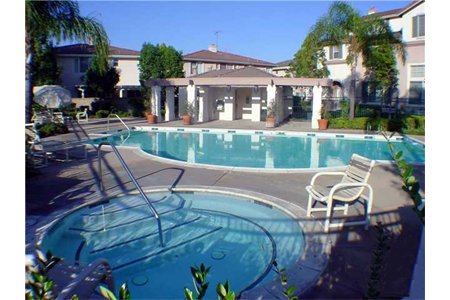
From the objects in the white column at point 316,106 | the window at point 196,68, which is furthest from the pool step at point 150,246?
the window at point 196,68

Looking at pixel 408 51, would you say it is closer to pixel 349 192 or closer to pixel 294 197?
pixel 294 197

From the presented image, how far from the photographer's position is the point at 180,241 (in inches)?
268

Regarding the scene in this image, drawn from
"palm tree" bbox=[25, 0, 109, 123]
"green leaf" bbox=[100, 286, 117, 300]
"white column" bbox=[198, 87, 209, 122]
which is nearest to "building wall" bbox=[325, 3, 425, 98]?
"white column" bbox=[198, 87, 209, 122]

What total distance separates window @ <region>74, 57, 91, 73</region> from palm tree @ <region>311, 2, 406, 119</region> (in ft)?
77.2

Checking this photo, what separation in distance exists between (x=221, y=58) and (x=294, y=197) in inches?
1479

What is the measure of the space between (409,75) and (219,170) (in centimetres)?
2095

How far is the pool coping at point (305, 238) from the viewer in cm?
457

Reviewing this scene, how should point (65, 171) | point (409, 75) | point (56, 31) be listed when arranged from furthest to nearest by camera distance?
point (409, 75) → point (56, 31) → point (65, 171)

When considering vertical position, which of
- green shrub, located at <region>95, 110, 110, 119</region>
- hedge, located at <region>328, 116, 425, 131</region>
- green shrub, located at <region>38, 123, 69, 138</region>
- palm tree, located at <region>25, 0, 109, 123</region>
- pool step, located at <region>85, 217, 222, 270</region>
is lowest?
pool step, located at <region>85, 217, 222, 270</region>

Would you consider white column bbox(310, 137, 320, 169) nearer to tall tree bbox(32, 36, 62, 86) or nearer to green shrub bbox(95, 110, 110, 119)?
green shrub bbox(95, 110, 110, 119)

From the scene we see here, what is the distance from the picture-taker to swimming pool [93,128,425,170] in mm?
14820
